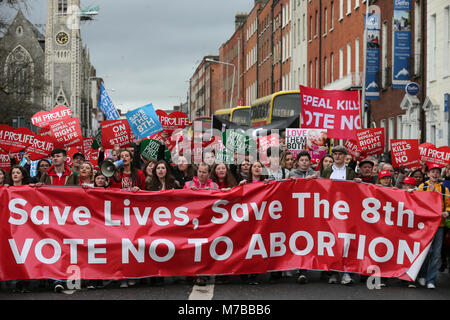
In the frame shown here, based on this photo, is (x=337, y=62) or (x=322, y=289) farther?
(x=337, y=62)

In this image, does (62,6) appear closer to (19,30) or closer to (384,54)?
(19,30)

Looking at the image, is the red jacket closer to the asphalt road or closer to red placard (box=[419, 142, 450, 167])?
the asphalt road

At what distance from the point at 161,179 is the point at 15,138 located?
540 centimetres

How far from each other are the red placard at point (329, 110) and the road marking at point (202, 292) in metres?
7.36

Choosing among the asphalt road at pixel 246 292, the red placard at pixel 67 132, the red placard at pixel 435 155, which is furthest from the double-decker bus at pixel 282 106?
the asphalt road at pixel 246 292

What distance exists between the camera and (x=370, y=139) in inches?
677

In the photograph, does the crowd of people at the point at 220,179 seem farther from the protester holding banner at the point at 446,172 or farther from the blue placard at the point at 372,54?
the blue placard at the point at 372,54

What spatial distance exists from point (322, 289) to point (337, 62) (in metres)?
37.9

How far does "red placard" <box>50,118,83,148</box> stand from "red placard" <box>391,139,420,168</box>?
5.96 meters

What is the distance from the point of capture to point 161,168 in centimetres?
1103

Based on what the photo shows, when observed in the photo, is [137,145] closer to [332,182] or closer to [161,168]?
[161,168]

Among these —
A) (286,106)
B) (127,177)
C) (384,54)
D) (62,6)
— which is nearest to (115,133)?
(127,177)

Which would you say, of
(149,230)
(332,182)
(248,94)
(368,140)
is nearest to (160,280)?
(149,230)
